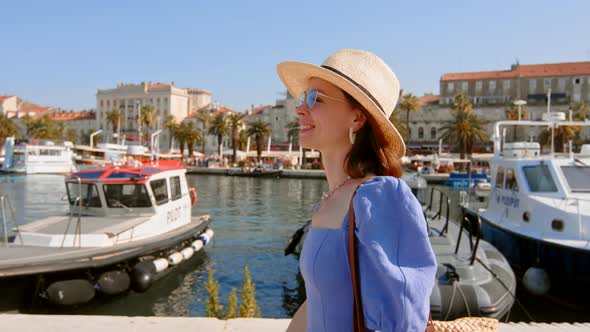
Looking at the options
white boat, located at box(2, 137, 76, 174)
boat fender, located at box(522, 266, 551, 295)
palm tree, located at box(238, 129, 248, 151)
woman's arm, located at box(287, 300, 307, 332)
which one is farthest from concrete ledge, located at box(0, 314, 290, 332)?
palm tree, located at box(238, 129, 248, 151)

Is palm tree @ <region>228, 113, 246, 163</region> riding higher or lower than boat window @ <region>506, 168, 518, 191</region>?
higher

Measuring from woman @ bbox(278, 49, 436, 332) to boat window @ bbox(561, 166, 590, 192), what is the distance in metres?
11.6

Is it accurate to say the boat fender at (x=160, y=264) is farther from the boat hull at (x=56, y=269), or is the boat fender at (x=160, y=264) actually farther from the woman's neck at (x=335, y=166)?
the woman's neck at (x=335, y=166)

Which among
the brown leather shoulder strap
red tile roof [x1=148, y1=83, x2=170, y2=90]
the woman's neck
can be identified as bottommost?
the brown leather shoulder strap

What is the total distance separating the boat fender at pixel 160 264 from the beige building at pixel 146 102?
352 feet

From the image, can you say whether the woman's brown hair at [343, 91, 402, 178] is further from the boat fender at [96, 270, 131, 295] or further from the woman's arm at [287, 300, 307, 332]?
the boat fender at [96, 270, 131, 295]

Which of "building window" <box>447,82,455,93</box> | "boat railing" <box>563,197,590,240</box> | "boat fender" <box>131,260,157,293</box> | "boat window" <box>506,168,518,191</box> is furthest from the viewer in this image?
"building window" <box>447,82,455,93</box>

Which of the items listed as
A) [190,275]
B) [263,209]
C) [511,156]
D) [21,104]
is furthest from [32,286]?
[21,104]

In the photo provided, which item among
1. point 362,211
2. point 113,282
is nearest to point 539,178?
point 113,282

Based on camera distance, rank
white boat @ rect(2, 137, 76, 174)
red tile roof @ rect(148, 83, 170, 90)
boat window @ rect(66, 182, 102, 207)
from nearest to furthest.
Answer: boat window @ rect(66, 182, 102, 207) → white boat @ rect(2, 137, 76, 174) → red tile roof @ rect(148, 83, 170, 90)

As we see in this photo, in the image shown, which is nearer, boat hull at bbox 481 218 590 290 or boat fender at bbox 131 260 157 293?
boat hull at bbox 481 218 590 290

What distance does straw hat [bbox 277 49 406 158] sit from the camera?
1.92 m

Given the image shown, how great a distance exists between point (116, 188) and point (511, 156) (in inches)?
403

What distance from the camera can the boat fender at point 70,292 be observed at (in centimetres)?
977
